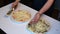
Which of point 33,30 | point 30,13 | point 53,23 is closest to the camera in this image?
point 33,30

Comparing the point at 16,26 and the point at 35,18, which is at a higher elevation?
the point at 35,18

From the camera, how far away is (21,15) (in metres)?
1.18

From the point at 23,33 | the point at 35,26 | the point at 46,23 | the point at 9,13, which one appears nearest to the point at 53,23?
the point at 46,23

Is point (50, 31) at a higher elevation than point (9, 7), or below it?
below

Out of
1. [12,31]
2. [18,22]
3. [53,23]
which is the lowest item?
[12,31]

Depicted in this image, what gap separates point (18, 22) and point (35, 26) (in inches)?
6.3

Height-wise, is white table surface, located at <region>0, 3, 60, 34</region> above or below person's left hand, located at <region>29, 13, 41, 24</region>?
below

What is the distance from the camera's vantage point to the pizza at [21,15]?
1139 millimetres

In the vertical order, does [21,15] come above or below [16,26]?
above

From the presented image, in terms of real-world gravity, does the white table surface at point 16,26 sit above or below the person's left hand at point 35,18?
below

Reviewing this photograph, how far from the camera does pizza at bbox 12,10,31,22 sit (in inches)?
44.8

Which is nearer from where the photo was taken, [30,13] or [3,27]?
[3,27]

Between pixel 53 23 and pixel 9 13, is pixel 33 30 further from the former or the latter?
pixel 9 13

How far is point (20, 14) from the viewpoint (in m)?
1.20
